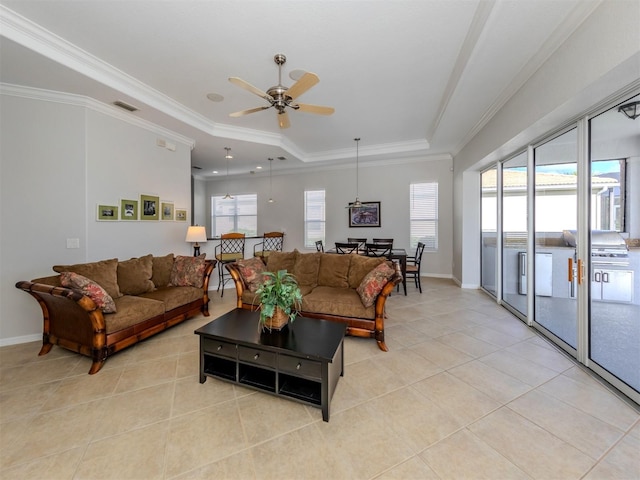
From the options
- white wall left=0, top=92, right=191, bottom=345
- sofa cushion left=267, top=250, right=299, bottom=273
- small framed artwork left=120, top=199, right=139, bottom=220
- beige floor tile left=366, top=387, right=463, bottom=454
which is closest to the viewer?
beige floor tile left=366, top=387, right=463, bottom=454

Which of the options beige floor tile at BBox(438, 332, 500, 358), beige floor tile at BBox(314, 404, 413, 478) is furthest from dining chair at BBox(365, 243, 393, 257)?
beige floor tile at BBox(314, 404, 413, 478)

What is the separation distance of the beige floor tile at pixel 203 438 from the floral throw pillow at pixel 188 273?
7.09ft

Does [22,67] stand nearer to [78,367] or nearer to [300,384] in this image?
[78,367]

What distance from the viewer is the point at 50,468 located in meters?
1.42

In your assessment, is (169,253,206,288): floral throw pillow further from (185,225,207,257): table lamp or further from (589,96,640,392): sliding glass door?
(589,96,640,392): sliding glass door

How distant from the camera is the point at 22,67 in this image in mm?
2656

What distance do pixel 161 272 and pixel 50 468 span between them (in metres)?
2.55

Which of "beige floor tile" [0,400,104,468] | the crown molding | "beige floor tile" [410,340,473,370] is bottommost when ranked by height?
"beige floor tile" [0,400,104,468]

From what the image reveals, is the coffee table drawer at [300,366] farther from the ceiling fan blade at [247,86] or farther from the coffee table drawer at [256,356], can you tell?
the ceiling fan blade at [247,86]

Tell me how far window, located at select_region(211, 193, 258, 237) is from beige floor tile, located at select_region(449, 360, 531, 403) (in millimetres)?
6957

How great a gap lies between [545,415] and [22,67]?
18.7ft

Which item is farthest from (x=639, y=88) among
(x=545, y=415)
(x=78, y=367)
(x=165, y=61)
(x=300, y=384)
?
(x=78, y=367)

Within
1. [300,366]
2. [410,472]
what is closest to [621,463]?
[410,472]

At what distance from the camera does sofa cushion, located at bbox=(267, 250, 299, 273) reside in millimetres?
4059
